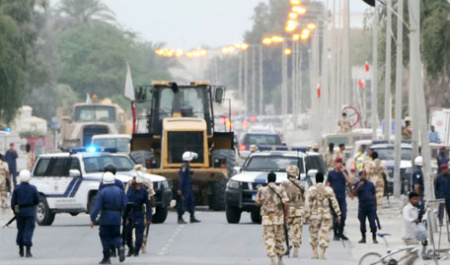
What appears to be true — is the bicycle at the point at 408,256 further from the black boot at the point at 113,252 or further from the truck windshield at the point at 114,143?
the truck windshield at the point at 114,143

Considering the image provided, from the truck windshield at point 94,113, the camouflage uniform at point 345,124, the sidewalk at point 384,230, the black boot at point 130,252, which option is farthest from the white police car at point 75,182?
the truck windshield at point 94,113

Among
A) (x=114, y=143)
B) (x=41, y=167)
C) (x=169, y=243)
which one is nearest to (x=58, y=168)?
(x=41, y=167)

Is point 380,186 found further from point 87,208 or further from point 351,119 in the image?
point 351,119

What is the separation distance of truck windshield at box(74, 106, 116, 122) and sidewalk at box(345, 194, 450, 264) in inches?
959

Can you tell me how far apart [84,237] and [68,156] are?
15.8ft

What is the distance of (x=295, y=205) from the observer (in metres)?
28.4

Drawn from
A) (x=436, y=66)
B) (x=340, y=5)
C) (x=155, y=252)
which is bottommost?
(x=155, y=252)

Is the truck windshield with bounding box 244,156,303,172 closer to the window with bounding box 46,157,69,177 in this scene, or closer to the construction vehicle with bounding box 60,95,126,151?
the window with bounding box 46,157,69,177

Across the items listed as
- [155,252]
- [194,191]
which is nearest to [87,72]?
[194,191]

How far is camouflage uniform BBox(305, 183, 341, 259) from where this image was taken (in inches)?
1098

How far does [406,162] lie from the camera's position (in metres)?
52.4

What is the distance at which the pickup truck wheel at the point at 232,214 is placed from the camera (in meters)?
36.6

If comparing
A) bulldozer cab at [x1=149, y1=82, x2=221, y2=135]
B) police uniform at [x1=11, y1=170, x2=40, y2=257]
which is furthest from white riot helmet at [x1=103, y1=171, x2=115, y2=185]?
bulldozer cab at [x1=149, y1=82, x2=221, y2=135]

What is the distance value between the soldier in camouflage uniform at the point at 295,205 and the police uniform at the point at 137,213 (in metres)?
2.44
